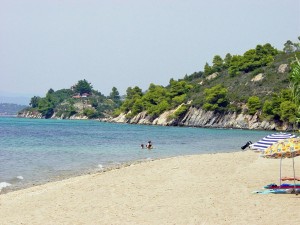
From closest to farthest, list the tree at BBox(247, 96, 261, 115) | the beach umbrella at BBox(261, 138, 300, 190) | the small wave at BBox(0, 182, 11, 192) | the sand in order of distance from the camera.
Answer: the sand, the beach umbrella at BBox(261, 138, 300, 190), the small wave at BBox(0, 182, 11, 192), the tree at BBox(247, 96, 261, 115)

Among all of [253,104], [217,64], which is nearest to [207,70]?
[217,64]

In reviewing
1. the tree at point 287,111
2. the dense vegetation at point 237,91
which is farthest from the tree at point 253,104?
the tree at point 287,111

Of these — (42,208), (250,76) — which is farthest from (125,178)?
(250,76)

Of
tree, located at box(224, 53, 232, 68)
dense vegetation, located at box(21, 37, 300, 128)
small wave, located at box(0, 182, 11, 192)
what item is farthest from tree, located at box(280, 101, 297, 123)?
small wave, located at box(0, 182, 11, 192)

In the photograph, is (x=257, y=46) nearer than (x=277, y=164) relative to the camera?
No

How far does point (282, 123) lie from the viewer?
313ft

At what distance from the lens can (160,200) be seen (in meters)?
16.4

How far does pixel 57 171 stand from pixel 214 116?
86.0 meters

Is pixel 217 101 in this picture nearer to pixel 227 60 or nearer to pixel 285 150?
pixel 227 60

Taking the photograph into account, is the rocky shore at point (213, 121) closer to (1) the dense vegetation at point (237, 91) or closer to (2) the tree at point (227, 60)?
(1) the dense vegetation at point (237, 91)

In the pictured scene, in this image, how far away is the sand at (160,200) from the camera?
44.9ft

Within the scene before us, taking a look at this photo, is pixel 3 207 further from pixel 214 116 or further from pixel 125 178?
pixel 214 116

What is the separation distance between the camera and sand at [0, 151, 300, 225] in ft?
44.9

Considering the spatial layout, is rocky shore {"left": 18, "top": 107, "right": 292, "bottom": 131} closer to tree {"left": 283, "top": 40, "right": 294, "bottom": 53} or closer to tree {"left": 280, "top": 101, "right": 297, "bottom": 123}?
tree {"left": 280, "top": 101, "right": 297, "bottom": 123}
